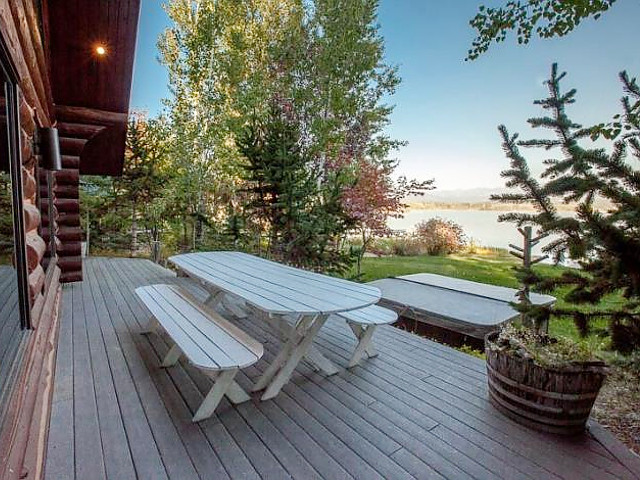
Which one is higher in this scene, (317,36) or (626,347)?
(317,36)

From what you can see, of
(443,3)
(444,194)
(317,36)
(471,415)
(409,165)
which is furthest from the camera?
(444,194)

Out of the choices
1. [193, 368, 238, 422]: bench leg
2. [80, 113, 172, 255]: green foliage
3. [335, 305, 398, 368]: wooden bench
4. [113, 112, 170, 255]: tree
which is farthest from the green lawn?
[113, 112, 170, 255]: tree

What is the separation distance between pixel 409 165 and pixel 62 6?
7.22m

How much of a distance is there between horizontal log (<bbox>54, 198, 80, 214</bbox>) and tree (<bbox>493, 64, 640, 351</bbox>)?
17.5ft

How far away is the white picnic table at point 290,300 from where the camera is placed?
79.4 inches

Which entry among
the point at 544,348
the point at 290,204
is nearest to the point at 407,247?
the point at 290,204

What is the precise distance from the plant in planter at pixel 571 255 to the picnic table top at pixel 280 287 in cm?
91

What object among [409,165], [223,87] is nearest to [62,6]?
[223,87]

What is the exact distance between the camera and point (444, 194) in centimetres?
920

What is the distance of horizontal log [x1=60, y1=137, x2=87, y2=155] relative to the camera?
4488 mm

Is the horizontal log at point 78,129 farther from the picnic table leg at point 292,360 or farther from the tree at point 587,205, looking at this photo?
the tree at point 587,205

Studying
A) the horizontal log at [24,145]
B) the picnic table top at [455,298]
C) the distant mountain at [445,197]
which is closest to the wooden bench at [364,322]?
the picnic table top at [455,298]

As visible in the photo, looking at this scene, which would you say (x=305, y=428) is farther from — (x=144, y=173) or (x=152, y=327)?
(x=144, y=173)

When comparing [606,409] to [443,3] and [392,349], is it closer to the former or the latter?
[392,349]
